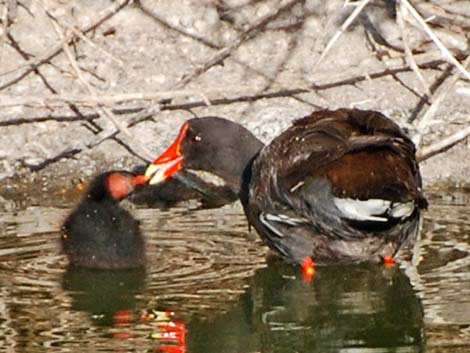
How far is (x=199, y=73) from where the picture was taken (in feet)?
35.4

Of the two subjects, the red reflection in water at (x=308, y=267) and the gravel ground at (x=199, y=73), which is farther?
the gravel ground at (x=199, y=73)

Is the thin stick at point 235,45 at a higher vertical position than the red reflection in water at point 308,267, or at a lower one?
higher

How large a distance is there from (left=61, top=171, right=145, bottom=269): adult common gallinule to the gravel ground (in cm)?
110

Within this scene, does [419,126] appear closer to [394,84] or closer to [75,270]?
[394,84]

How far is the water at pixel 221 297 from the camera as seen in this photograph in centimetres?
719

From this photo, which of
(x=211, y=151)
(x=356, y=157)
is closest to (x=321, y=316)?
(x=356, y=157)

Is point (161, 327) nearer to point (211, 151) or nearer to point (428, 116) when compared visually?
point (211, 151)

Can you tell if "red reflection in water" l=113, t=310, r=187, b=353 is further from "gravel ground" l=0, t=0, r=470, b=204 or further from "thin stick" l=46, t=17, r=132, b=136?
"gravel ground" l=0, t=0, r=470, b=204

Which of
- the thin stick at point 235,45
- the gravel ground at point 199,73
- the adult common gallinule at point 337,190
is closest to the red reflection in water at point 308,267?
the adult common gallinule at point 337,190

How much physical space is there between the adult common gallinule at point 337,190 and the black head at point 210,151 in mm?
103

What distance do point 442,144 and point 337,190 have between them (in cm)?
212

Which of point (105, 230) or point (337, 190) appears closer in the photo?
point (337, 190)

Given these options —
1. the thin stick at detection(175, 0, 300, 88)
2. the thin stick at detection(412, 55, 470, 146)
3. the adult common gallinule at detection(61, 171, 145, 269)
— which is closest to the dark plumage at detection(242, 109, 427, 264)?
the adult common gallinule at detection(61, 171, 145, 269)

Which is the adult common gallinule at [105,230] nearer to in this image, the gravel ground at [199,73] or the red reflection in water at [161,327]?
the red reflection in water at [161,327]
